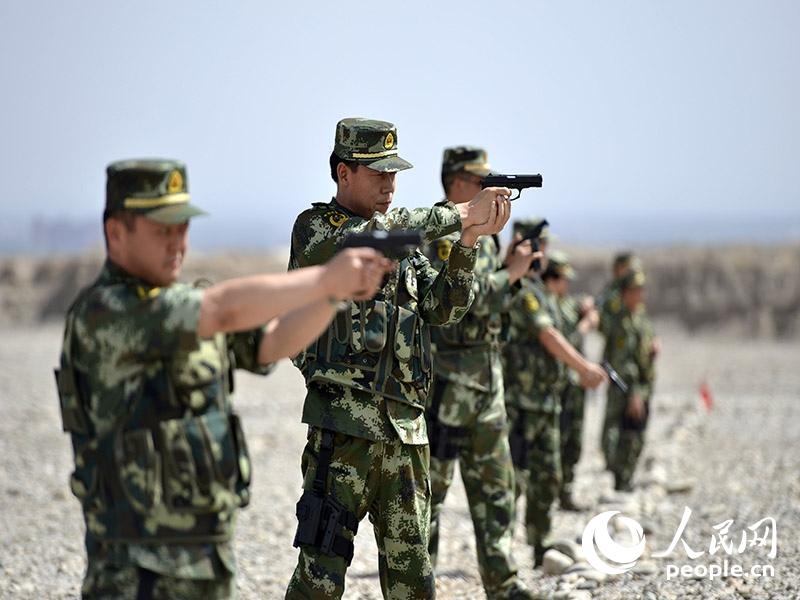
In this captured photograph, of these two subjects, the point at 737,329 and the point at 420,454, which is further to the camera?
the point at 737,329

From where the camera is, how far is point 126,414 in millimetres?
3789

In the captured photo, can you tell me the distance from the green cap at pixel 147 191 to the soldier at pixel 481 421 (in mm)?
2699

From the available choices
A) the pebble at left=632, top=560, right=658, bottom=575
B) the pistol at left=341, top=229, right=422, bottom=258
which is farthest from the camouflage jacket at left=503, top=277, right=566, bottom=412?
the pistol at left=341, top=229, right=422, bottom=258

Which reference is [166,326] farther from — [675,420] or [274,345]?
[675,420]

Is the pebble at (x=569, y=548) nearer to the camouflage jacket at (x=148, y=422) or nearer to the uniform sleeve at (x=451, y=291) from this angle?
the uniform sleeve at (x=451, y=291)

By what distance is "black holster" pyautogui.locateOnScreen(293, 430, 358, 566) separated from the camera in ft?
16.8

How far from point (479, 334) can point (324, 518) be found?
6.91 feet

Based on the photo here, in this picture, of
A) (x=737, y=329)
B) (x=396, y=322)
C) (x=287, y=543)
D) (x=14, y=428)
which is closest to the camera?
(x=396, y=322)

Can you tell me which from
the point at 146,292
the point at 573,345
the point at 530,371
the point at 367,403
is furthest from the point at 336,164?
the point at 573,345

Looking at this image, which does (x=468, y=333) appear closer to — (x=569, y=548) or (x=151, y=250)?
(x=569, y=548)

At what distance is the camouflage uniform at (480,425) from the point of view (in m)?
6.54

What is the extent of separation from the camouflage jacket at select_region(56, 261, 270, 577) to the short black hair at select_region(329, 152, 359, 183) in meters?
1.68

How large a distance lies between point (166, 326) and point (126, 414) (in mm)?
325

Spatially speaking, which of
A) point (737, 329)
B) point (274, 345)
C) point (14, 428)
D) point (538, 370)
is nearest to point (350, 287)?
point (274, 345)
